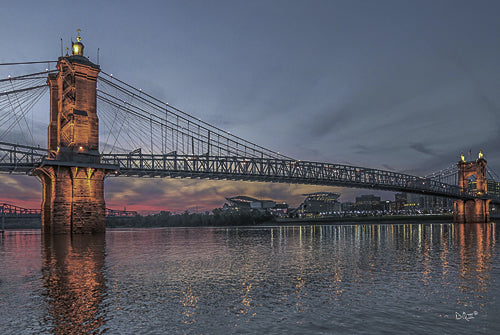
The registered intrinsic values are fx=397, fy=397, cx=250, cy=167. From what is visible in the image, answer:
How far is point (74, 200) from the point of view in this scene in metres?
48.1

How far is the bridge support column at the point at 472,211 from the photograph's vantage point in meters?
125

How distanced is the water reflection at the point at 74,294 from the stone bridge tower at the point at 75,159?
981 inches

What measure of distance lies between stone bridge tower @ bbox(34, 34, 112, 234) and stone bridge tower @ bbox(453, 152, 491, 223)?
117938mm

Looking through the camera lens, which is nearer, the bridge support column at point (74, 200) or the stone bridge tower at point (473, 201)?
the bridge support column at point (74, 200)

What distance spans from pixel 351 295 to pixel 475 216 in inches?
5218

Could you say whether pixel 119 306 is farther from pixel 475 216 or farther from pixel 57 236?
pixel 475 216

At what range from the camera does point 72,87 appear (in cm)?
4975

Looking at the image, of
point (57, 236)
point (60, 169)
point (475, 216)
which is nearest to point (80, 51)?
point (60, 169)

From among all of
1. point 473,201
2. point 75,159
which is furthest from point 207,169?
point 473,201
